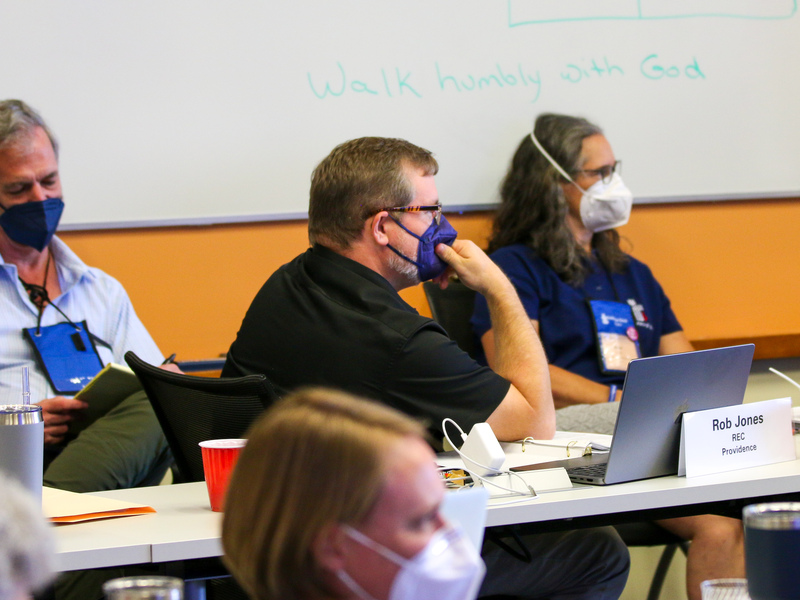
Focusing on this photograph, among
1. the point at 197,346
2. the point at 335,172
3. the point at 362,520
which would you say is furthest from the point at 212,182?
the point at 362,520

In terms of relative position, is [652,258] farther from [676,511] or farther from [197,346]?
[676,511]

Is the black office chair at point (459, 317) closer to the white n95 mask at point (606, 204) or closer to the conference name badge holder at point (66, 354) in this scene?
the white n95 mask at point (606, 204)

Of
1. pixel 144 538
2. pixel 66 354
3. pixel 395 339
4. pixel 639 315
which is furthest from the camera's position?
pixel 639 315

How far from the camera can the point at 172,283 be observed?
2746mm

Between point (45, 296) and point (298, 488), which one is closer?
point (298, 488)

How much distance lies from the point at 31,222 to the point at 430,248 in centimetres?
121

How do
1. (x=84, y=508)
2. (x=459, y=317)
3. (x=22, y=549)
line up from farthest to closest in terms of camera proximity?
(x=459, y=317) → (x=84, y=508) → (x=22, y=549)

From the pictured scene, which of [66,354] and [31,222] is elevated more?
[31,222]

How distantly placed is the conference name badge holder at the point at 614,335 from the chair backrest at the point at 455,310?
1.25ft

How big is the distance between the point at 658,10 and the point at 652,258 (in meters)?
0.86

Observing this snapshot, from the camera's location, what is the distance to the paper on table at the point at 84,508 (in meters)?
1.27

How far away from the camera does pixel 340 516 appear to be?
2.27ft

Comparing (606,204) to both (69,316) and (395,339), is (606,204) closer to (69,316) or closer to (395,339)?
(395,339)

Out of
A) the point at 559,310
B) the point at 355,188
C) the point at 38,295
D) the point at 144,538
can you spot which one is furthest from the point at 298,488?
the point at 559,310
